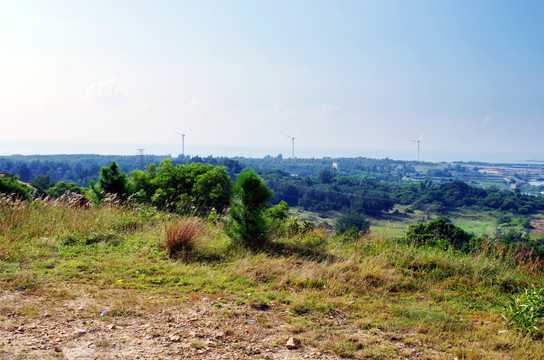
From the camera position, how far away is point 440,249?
746cm

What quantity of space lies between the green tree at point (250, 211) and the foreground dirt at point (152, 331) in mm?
2493

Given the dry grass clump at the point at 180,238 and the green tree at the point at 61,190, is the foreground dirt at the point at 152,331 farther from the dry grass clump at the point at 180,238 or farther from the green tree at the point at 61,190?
the green tree at the point at 61,190

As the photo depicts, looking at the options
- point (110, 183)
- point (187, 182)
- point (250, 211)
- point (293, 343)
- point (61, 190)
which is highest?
point (110, 183)

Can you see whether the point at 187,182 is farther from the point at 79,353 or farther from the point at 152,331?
the point at 79,353

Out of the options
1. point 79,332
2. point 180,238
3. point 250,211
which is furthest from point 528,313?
point 180,238

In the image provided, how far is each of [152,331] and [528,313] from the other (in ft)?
14.4

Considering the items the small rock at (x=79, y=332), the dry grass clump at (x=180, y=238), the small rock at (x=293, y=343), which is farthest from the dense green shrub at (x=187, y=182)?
the small rock at (x=293, y=343)

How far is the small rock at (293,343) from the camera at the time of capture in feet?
12.0

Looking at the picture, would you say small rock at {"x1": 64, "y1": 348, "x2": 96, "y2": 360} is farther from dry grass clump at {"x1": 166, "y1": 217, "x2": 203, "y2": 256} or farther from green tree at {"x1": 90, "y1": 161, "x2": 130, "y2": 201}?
green tree at {"x1": 90, "y1": 161, "x2": 130, "y2": 201}

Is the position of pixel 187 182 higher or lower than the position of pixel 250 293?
higher

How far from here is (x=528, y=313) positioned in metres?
4.34

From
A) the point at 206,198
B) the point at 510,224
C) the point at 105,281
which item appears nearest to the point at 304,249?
the point at 105,281

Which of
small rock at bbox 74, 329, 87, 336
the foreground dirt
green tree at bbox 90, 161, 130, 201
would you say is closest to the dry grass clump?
the foreground dirt

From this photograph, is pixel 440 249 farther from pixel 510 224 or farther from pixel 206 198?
pixel 510 224
